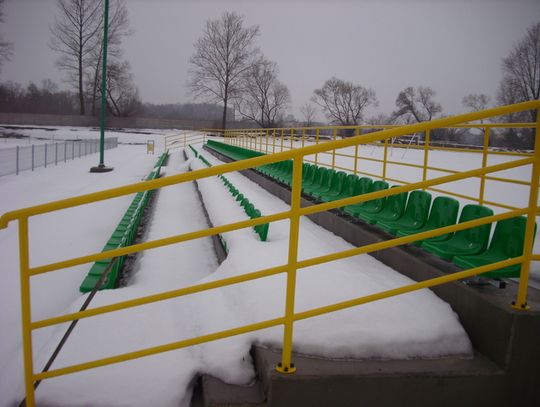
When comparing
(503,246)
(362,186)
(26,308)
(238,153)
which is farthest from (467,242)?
(238,153)

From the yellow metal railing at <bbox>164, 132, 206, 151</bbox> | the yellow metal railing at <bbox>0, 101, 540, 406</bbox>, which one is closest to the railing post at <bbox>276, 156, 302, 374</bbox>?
the yellow metal railing at <bbox>0, 101, 540, 406</bbox>

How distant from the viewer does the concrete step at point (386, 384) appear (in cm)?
241

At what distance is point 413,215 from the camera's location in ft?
14.7

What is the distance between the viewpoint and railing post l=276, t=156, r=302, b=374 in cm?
230

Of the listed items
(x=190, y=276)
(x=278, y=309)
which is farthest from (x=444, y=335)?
(x=190, y=276)

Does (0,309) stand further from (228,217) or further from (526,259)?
(526,259)

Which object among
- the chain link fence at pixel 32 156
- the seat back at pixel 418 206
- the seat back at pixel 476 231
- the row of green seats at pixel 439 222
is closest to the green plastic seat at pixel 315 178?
the row of green seats at pixel 439 222

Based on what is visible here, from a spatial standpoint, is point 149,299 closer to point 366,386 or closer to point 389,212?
point 366,386

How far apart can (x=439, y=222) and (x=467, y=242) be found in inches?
20.5

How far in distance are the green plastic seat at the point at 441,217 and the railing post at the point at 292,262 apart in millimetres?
1770

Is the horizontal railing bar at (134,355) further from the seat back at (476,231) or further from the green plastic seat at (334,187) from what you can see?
the green plastic seat at (334,187)

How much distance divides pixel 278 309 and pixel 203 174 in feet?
3.91

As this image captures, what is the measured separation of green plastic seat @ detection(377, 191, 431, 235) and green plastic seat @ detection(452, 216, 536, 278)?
3.20 feet

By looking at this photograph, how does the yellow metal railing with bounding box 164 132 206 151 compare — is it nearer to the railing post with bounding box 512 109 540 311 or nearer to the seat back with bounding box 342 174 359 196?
the seat back with bounding box 342 174 359 196
